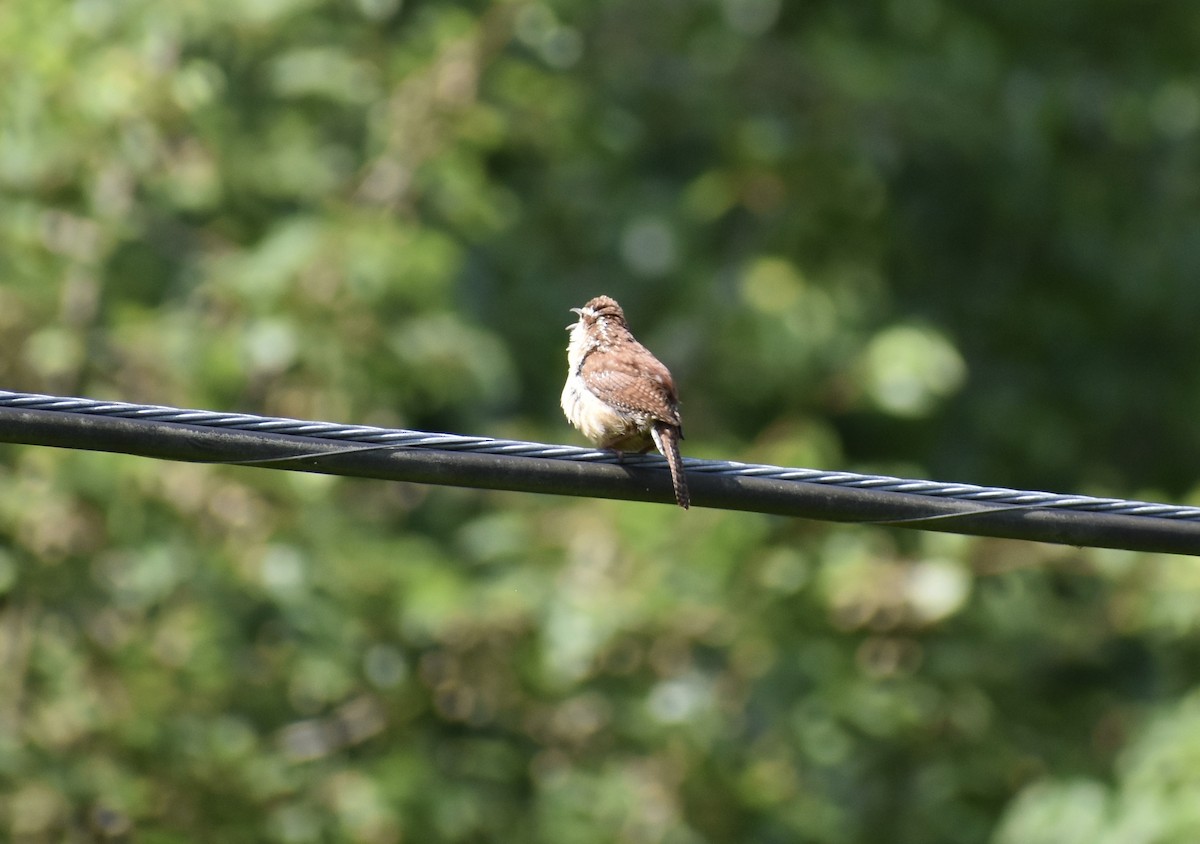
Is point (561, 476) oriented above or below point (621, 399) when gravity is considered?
below

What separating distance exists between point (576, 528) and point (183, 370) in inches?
77.0

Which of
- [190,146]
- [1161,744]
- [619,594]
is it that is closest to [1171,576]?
[1161,744]

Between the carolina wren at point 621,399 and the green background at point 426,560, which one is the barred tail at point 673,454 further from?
the green background at point 426,560

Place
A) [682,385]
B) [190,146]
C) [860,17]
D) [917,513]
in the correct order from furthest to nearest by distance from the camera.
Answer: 1. [860,17]
2. [682,385]
3. [190,146]
4. [917,513]

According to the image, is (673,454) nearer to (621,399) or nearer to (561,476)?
(561,476)

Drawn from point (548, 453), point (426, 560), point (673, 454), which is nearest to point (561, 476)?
point (548, 453)

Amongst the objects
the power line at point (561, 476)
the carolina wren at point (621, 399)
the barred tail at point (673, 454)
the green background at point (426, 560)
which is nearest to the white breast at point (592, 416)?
the carolina wren at point (621, 399)

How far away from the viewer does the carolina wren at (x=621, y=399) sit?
18.9 feet

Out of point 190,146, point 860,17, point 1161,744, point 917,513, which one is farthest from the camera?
point 860,17

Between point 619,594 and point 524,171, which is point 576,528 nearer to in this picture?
point 619,594

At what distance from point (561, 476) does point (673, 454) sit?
20.6 inches

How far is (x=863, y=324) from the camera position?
1070 cm

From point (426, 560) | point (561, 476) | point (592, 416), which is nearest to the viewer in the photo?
point (561, 476)

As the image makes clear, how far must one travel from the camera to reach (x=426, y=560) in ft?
27.0
